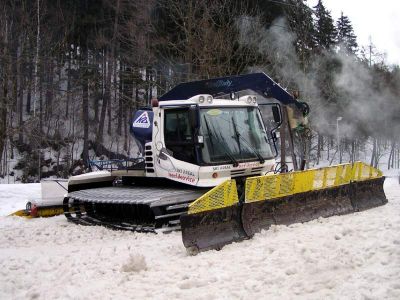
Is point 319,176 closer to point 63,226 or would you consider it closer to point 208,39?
point 63,226

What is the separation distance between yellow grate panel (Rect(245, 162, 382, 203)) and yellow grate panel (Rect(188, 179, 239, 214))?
0.26 meters

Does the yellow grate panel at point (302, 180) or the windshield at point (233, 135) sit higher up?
the windshield at point (233, 135)

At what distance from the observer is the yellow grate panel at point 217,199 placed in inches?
240

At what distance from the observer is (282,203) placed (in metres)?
7.29

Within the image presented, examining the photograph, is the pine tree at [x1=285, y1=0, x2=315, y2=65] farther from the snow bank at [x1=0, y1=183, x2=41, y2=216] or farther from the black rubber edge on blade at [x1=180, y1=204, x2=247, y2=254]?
the black rubber edge on blade at [x1=180, y1=204, x2=247, y2=254]

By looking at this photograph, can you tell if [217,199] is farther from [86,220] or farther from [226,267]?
[86,220]

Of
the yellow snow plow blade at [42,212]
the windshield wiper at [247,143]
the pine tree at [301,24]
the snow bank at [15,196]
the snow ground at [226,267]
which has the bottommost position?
the snow bank at [15,196]

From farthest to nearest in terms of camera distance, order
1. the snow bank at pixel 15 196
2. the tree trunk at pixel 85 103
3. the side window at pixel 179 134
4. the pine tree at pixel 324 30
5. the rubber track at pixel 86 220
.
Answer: the tree trunk at pixel 85 103 < the pine tree at pixel 324 30 < the snow bank at pixel 15 196 < the side window at pixel 179 134 < the rubber track at pixel 86 220

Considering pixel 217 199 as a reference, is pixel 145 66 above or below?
above

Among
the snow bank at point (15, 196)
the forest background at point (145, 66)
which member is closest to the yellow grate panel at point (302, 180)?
the snow bank at point (15, 196)

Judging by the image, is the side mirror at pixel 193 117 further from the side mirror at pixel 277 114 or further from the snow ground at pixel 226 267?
the snow ground at pixel 226 267

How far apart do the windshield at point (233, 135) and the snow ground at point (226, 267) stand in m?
1.70

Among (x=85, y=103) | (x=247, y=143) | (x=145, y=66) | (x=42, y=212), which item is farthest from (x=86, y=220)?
(x=85, y=103)

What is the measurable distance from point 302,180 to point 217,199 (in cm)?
194
